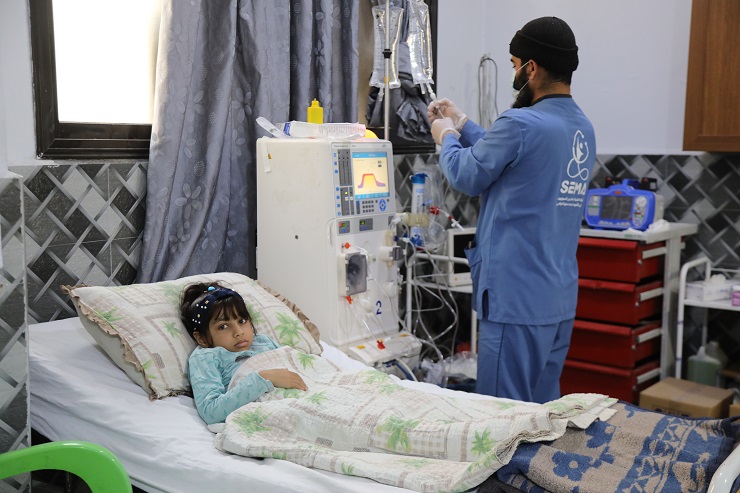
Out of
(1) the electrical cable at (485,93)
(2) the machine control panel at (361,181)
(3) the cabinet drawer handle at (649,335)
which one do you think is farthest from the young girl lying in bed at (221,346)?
(1) the electrical cable at (485,93)

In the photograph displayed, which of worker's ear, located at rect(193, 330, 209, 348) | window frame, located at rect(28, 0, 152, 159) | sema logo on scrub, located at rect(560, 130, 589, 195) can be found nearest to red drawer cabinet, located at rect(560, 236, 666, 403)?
sema logo on scrub, located at rect(560, 130, 589, 195)

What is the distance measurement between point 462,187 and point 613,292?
1.34 metres

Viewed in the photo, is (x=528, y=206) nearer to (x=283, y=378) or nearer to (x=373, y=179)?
(x=373, y=179)

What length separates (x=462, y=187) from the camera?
249cm

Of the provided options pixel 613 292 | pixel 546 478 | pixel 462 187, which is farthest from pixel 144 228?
pixel 613 292

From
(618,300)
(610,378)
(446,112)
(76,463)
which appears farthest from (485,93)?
(76,463)

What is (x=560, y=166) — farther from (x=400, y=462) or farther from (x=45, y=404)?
(x=45, y=404)

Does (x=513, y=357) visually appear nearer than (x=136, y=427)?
No

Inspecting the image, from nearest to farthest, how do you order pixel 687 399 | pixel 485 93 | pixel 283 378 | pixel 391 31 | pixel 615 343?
pixel 283 378
pixel 391 31
pixel 687 399
pixel 615 343
pixel 485 93

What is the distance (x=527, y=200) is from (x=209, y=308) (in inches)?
41.7

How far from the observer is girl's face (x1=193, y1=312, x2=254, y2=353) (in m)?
2.17

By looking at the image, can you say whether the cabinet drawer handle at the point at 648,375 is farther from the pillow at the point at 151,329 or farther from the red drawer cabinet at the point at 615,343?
the pillow at the point at 151,329

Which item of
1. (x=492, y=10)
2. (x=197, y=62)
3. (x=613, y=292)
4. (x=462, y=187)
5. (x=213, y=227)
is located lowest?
(x=613, y=292)

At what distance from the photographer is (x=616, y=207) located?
3.56 metres
